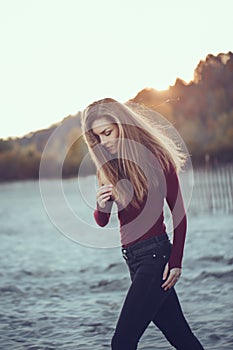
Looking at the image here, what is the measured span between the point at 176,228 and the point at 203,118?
3.53 ft

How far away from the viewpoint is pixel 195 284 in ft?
9.51

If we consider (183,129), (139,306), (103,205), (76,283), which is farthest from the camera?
(76,283)

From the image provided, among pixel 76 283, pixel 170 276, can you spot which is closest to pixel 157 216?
pixel 170 276

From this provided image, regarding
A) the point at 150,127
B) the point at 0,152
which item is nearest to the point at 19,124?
the point at 0,152

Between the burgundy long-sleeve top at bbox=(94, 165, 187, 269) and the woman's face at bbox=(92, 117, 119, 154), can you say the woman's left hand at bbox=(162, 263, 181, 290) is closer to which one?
the burgundy long-sleeve top at bbox=(94, 165, 187, 269)

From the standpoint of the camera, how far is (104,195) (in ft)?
5.57

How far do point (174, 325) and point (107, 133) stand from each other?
504mm

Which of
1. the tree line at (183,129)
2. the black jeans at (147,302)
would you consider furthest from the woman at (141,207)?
the tree line at (183,129)

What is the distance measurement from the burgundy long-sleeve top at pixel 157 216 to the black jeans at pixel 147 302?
27 millimetres

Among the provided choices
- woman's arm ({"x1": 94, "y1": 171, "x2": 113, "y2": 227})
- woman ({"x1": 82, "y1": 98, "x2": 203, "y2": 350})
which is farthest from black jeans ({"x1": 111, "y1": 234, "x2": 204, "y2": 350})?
woman's arm ({"x1": 94, "y1": 171, "x2": 113, "y2": 227})

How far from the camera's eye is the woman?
5.24 ft

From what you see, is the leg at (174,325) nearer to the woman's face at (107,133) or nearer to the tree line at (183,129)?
the woman's face at (107,133)

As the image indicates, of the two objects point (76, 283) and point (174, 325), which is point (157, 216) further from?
point (76, 283)

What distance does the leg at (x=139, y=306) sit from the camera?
1.57m
